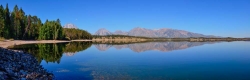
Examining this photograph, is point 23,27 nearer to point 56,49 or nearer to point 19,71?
point 56,49

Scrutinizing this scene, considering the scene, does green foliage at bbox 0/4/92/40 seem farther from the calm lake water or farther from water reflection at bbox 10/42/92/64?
the calm lake water

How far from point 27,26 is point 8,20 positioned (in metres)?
19.8

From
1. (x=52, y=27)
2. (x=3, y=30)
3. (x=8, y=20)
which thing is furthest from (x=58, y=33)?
(x=3, y=30)

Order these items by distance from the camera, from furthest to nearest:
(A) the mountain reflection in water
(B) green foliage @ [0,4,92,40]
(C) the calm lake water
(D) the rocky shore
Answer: (B) green foliage @ [0,4,92,40] → (A) the mountain reflection in water → (C) the calm lake water → (D) the rocky shore

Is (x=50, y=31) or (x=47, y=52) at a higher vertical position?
(x=50, y=31)

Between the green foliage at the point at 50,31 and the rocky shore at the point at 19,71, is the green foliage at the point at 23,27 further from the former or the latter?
the rocky shore at the point at 19,71

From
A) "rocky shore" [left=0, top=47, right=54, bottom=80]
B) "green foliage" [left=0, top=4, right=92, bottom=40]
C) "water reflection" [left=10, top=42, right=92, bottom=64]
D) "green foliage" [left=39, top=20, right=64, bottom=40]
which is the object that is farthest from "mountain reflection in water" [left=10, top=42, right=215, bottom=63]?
"green foliage" [left=39, top=20, right=64, bottom=40]

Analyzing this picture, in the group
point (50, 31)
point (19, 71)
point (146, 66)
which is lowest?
point (146, 66)

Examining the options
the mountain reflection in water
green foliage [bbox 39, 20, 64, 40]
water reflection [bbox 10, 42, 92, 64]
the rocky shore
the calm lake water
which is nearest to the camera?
the rocky shore

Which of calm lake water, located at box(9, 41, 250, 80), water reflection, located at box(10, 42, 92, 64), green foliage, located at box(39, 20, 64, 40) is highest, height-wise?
green foliage, located at box(39, 20, 64, 40)

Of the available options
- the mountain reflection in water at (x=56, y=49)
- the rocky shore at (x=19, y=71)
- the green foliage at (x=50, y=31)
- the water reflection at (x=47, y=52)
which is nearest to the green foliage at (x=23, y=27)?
the green foliage at (x=50, y=31)

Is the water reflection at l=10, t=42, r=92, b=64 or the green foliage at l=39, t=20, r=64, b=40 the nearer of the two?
the water reflection at l=10, t=42, r=92, b=64

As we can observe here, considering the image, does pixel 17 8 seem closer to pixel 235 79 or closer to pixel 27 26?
pixel 27 26

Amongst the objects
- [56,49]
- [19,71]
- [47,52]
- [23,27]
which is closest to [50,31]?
[23,27]
